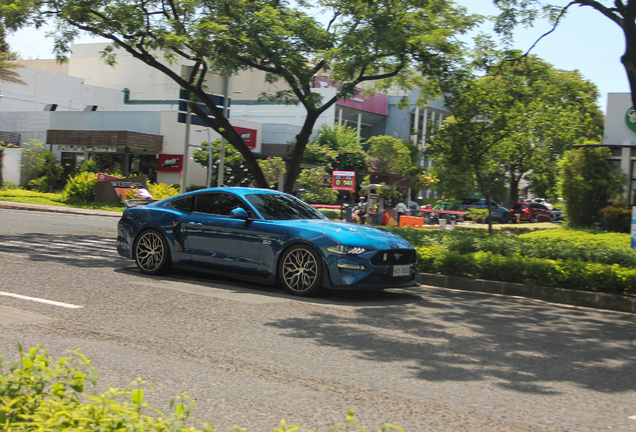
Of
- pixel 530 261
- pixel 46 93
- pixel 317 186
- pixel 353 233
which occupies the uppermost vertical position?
pixel 46 93

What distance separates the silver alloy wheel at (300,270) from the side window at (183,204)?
2.18 m

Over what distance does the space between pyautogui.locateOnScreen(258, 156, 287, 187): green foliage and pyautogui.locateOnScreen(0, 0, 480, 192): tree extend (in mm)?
21008

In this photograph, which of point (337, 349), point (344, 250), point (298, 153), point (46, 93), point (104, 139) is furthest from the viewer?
point (46, 93)

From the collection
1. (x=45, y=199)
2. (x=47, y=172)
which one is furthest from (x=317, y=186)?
(x=47, y=172)

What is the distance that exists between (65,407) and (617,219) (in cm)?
2541

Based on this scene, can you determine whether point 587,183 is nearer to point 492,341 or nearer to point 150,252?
point 150,252

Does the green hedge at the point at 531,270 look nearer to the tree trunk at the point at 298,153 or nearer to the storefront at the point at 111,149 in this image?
the tree trunk at the point at 298,153

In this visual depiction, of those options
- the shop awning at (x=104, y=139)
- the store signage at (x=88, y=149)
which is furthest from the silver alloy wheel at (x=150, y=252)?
the store signage at (x=88, y=149)

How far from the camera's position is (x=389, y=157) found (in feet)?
182

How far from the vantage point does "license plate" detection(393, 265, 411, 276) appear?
28.9 ft

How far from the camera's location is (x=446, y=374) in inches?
206

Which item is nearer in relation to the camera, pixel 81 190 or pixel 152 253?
pixel 152 253

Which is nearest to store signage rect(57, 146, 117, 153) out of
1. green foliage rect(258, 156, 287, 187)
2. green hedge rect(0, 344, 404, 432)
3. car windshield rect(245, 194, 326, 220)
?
green foliage rect(258, 156, 287, 187)

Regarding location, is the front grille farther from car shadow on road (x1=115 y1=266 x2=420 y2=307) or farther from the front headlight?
car shadow on road (x1=115 y1=266 x2=420 y2=307)
